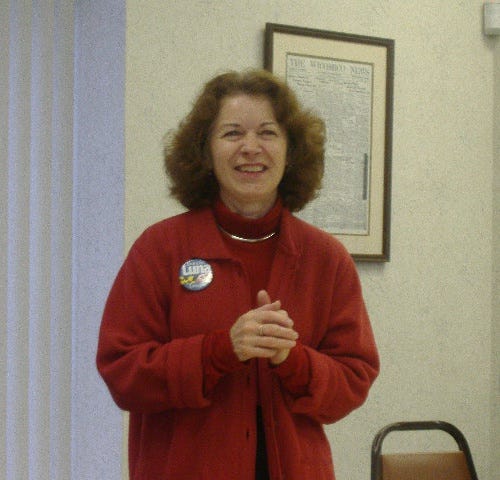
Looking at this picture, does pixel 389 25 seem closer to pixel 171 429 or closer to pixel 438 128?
pixel 438 128

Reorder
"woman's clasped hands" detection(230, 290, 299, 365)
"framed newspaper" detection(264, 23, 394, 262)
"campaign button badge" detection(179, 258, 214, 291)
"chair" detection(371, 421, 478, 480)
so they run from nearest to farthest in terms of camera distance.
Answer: "woman's clasped hands" detection(230, 290, 299, 365), "campaign button badge" detection(179, 258, 214, 291), "chair" detection(371, 421, 478, 480), "framed newspaper" detection(264, 23, 394, 262)

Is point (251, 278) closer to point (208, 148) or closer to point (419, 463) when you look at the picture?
point (208, 148)

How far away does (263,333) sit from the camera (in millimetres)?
1465

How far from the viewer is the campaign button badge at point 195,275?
1.61 meters

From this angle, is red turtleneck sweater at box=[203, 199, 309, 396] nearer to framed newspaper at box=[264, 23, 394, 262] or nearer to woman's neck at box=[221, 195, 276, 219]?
woman's neck at box=[221, 195, 276, 219]

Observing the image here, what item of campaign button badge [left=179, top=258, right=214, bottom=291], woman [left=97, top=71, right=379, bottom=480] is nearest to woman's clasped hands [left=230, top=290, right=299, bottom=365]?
woman [left=97, top=71, right=379, bottom=480]

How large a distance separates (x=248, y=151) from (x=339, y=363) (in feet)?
1.40

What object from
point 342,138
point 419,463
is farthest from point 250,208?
point 342,138

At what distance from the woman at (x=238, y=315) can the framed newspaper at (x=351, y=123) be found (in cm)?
129

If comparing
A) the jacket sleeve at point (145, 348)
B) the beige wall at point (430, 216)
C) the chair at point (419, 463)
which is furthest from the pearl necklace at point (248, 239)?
the beige wall at point (430, 216)

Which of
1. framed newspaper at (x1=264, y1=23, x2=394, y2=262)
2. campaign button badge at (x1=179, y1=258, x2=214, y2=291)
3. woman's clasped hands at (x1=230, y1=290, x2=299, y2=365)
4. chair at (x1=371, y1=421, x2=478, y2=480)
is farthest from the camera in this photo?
framed newspaper at (x1=264, y1=23, x2=394, y2=262)

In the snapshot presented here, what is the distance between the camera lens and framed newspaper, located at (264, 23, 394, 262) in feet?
9.95

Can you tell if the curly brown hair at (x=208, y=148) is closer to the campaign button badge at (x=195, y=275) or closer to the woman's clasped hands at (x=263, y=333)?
the campaign button badge at (x=195, y=275)

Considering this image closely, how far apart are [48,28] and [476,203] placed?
5.62 ft
